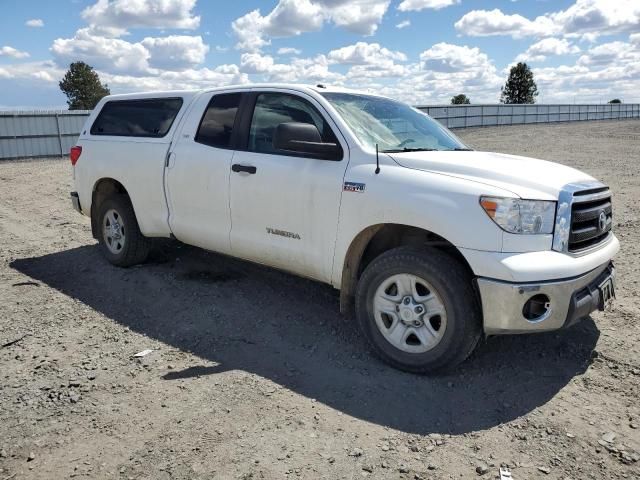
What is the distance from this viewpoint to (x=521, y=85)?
218ft

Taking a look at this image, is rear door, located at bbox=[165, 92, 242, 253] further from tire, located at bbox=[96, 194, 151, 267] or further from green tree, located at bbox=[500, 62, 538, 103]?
green tree, located at bbox=[500, 62, 538, 103]

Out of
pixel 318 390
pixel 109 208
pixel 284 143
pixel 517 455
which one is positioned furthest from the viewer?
pixel 109 208

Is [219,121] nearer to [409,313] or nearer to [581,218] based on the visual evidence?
[409,313]

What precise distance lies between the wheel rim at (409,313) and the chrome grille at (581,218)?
2.79ft

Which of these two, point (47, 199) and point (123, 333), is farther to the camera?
point (47, 199)

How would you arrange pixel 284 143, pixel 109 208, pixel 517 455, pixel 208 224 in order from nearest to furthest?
pixel 517 455 < pixel 284 143 < pixel 208 224 < pixel 109 208

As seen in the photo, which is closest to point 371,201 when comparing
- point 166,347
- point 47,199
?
point 166,347

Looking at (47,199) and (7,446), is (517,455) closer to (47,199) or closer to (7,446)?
(7,446)

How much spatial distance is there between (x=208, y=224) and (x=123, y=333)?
1.20 m

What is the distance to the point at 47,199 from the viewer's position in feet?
37.4

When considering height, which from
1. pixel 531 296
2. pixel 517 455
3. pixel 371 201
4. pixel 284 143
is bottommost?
pixel 517 455

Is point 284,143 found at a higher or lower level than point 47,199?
higher

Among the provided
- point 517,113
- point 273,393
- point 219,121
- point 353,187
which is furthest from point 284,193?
point 517,113

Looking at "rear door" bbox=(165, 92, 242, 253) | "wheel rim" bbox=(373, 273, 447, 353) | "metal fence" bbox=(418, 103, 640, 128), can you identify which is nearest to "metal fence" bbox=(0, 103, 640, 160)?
"metal fence" bbox=(418, 103, 640, 128)
